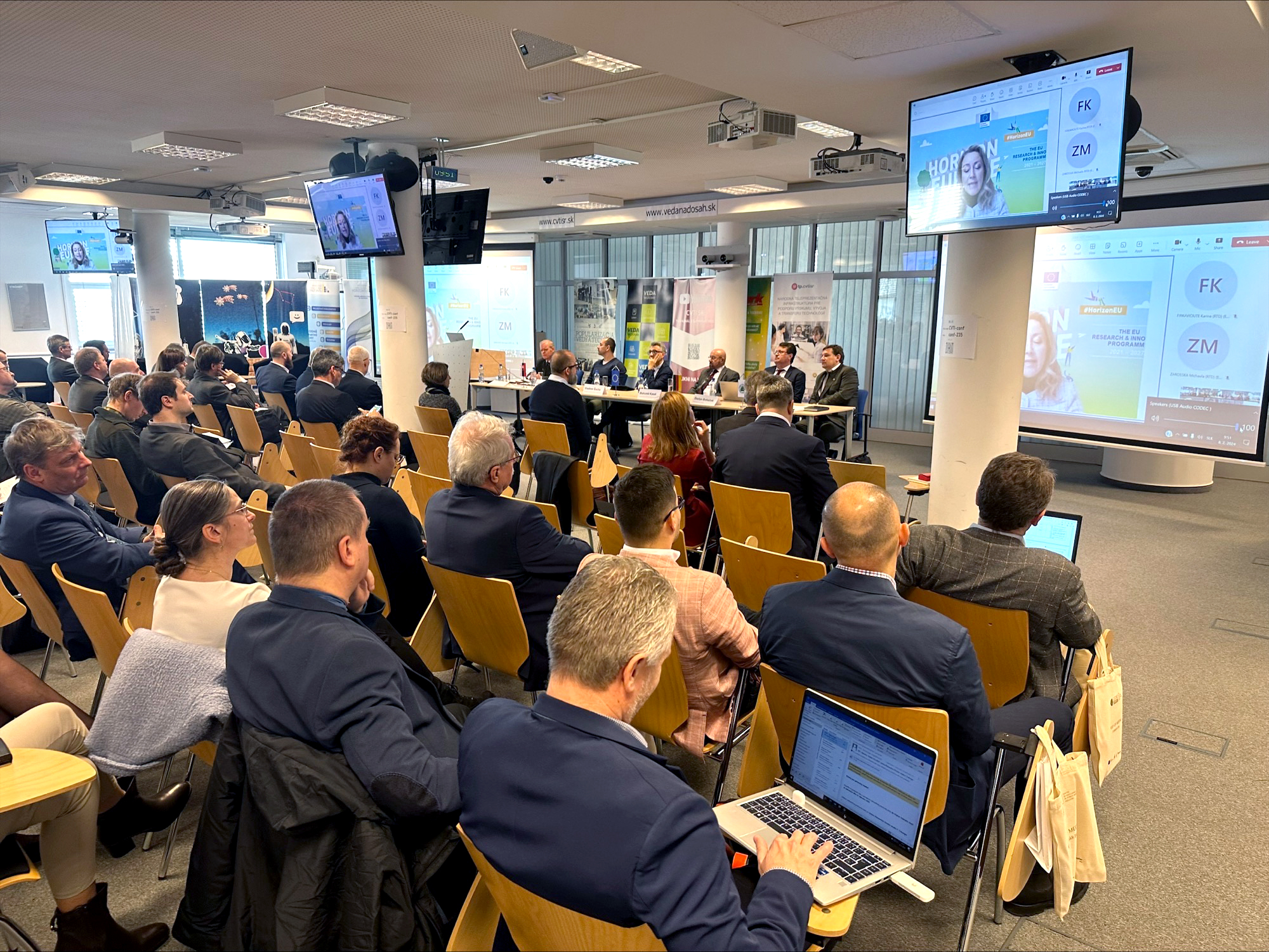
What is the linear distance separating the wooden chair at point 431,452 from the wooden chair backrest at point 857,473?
2750 mm

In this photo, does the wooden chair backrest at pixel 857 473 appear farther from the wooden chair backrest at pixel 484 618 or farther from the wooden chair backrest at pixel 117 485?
the wooden chair backrest at pixel 117 485

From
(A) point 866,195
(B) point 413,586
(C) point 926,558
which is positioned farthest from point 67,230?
(C) point 926,558

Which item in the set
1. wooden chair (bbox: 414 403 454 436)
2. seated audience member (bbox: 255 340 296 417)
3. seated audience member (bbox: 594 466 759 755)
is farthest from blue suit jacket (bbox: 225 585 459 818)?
seated audience member (bbox: 255 340 296 417)

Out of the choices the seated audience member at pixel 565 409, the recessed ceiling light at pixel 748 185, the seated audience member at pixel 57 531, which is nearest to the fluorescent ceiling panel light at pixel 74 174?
the seated audience member at pixel 565 409

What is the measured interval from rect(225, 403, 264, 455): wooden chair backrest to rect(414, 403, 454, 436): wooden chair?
4.52 ft

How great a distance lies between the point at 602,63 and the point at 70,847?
4649 millimetres

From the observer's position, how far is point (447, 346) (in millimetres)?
12086

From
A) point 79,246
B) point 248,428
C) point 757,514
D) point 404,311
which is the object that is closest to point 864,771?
point 757,514

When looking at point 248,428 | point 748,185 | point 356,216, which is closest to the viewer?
point 248,428

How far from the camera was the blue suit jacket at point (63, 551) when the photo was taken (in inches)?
128

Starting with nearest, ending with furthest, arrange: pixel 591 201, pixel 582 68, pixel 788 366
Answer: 1. pixel 582 68
2. pixel 788 366
3. pixel 591 201

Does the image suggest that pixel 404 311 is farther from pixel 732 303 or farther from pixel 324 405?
pixel 732 303

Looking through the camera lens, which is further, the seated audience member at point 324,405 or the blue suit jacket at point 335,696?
the seated audience member at point 324,405

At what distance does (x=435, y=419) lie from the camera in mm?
7375
